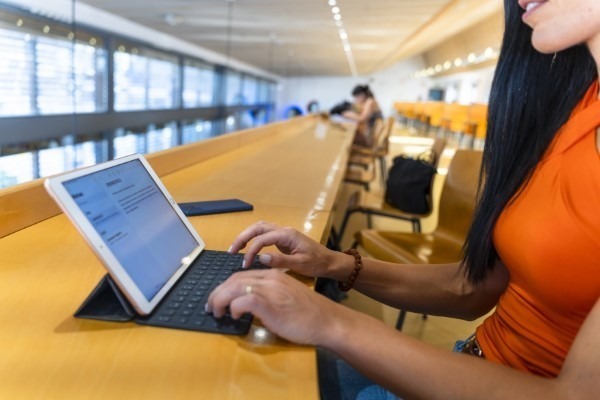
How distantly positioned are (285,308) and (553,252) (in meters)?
0.43

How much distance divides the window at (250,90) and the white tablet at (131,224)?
10.6 m

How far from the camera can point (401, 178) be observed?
2.50 metres

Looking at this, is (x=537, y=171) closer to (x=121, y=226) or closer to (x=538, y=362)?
(x=538, y=362)

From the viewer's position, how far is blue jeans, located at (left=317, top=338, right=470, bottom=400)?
2.92 feet

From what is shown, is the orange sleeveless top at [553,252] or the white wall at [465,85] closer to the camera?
the orange sleeveless top at [553,252]

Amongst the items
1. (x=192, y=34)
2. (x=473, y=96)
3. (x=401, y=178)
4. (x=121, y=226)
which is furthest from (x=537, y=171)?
(x=473, y=96)

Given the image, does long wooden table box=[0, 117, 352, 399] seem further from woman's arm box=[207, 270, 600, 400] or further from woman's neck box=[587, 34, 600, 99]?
woman's neck box=[587, 34, 600, 99]

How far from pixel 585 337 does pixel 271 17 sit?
5.43m

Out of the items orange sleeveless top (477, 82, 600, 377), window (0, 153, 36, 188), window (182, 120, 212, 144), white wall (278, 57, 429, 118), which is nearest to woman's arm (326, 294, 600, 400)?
orange sleeveless top (477, 82, 600, 377)

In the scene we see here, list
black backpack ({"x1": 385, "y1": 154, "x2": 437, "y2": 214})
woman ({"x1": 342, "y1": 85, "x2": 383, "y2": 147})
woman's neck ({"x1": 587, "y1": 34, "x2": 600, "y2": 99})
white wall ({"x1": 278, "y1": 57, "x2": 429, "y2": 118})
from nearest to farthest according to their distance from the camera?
woman's neck ({"x1": 587, "y1": 34, "x2": 600, "y2": 99}) → black backpack ({"x1": 385, "y1": 154, "x2": 437, "y2": 214}) → woman ({"x1": 342, "y1": 85, "x2": 383, "y2": 147}) → white wall ({"x1": 278, "y1": 57, "x2": 429, "y2": 118})

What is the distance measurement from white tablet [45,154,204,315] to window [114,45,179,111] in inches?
126

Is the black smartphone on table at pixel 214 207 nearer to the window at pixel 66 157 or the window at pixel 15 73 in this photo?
the window at pixel 66 157

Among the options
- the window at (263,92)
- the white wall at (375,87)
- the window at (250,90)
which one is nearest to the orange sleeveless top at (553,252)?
the window at (250,90)

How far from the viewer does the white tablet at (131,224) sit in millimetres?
620
